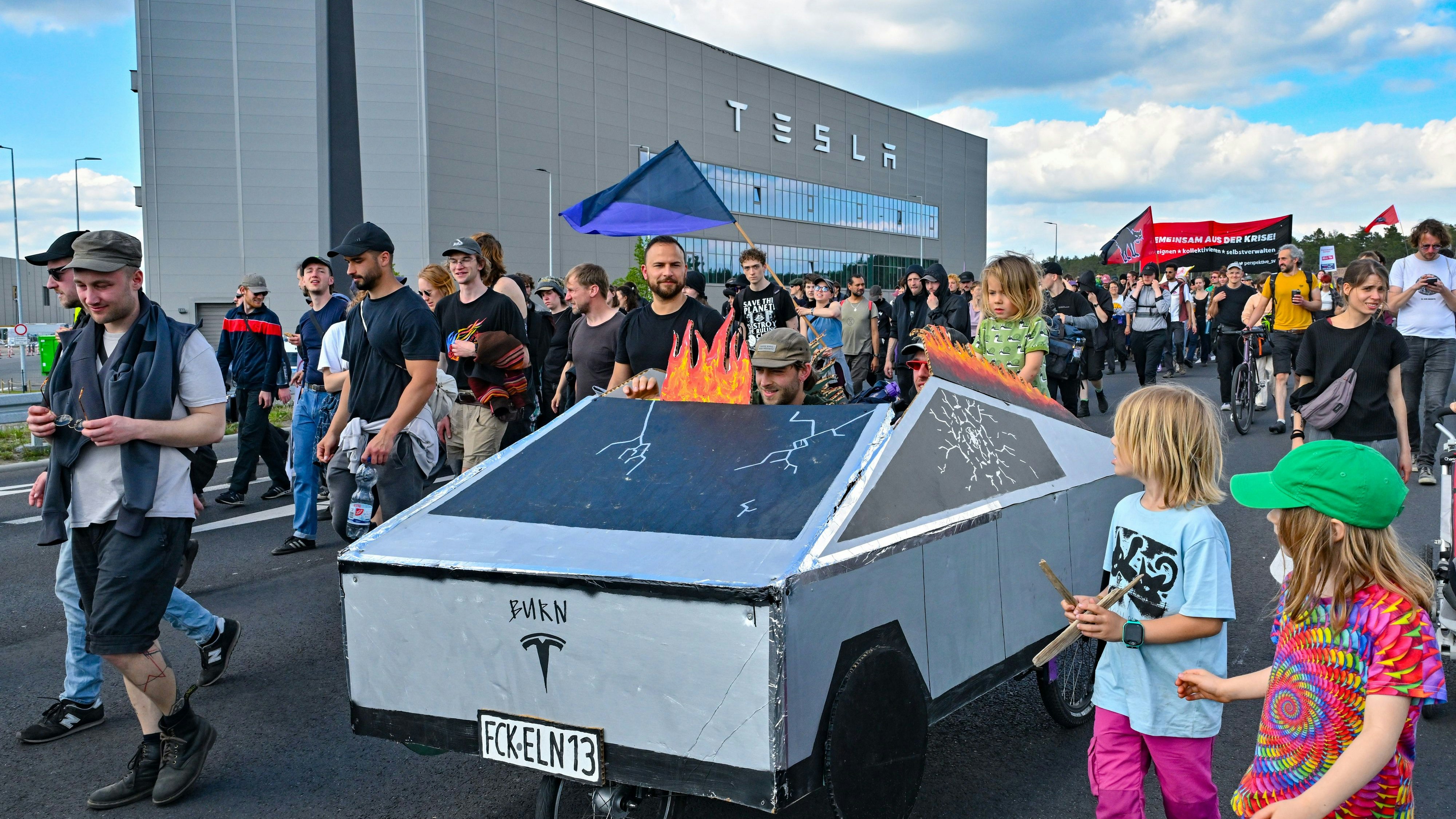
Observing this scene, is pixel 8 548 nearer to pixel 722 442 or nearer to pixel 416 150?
pixel 722 442

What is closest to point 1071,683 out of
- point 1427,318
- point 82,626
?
point 82,626

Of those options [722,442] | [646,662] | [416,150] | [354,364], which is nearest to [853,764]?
[646,662]

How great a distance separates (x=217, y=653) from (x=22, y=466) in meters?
8.78

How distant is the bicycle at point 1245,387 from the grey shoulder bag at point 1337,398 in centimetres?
639

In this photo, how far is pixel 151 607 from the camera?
3.55 m

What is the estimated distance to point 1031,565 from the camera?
3561 mm

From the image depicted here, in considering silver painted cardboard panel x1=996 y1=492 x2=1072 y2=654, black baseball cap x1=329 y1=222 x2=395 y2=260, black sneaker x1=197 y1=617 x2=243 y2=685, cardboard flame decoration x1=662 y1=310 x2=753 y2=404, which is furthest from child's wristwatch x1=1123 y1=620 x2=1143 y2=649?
black sneaker x1=197 y1=617 x2=243 y2=685

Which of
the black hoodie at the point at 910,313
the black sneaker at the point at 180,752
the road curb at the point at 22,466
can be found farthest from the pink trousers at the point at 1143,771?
the road curb at the point at 22,466

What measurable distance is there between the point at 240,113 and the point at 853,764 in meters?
51.2

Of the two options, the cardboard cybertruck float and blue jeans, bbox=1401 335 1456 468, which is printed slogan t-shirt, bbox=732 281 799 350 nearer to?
blue jeans, bbox=1401 335 1456 468

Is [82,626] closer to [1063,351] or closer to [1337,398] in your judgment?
[1337,398]

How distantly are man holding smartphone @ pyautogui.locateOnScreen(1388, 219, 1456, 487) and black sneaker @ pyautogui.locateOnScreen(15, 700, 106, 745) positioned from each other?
8.54 metres

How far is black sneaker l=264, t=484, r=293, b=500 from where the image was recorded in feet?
31.0

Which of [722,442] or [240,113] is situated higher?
[240,113]
